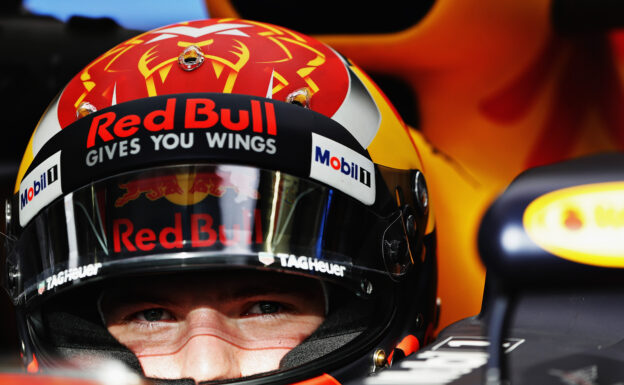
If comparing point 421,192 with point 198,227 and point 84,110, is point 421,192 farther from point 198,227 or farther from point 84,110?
point 84,110

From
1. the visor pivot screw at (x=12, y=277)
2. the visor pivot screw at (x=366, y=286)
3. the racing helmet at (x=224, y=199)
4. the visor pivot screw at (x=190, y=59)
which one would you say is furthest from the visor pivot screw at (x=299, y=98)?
the visor pivot screw at (x=12, y=277)

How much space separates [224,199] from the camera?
43.8 inches

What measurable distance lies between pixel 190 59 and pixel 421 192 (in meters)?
0.43

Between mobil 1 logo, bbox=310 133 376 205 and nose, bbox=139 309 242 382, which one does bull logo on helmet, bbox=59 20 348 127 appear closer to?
mobil 1 logo, bbox=310 133 376 205

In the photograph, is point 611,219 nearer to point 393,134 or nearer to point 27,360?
point 393,134

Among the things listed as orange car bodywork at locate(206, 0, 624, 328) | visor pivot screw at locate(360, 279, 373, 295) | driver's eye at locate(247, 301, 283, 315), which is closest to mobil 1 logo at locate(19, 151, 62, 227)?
driver's eye at locate(247, 301, 283, 315)

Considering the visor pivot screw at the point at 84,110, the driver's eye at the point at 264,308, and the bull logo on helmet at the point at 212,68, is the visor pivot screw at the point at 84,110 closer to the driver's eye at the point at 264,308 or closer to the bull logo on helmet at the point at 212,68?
the bull logo on helmet at the point at 212,68

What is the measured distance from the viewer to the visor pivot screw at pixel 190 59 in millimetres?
1284

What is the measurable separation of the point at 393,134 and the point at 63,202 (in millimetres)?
539

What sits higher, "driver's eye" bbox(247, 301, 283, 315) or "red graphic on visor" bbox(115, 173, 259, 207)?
"red graphic on visor" bbox(115, 173, 259, 207)

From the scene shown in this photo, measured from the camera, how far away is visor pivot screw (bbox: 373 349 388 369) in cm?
119

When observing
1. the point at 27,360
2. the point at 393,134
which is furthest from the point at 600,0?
the point at 27,360

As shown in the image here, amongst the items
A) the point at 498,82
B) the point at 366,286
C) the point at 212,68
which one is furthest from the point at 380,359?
the point at 498,82

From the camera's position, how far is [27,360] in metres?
1.30
